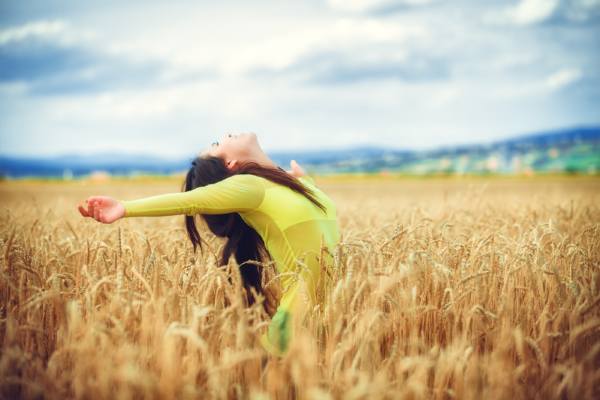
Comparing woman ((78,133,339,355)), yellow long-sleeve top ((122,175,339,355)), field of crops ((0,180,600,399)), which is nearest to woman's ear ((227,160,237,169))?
woman ((78,133,339,355))

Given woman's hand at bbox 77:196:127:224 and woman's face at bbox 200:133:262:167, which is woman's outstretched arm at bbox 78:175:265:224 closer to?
woman's hand at bbox 77:196:127:224

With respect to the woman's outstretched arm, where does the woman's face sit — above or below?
above

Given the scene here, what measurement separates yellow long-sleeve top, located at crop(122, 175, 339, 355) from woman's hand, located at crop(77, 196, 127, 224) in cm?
5

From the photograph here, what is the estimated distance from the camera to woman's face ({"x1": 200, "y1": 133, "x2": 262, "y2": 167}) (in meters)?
2.77

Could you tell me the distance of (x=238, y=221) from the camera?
283 centimetres

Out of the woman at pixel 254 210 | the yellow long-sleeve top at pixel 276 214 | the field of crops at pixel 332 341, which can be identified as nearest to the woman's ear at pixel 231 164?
the woman at pixel 254 210

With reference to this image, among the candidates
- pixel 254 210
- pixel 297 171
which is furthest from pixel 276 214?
pixel 297 171

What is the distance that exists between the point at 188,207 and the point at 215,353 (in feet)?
2.68

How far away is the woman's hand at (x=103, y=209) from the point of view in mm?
2053

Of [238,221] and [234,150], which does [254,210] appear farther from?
[234,150]

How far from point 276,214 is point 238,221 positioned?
0.44 metres

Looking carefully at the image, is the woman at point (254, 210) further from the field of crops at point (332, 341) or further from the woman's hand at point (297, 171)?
the woman's hand at point (297, 171)

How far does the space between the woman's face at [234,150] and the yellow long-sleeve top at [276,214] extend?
33 centimetres

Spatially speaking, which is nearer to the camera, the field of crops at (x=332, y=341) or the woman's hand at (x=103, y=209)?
the field of crops at (x=332, y=341)
